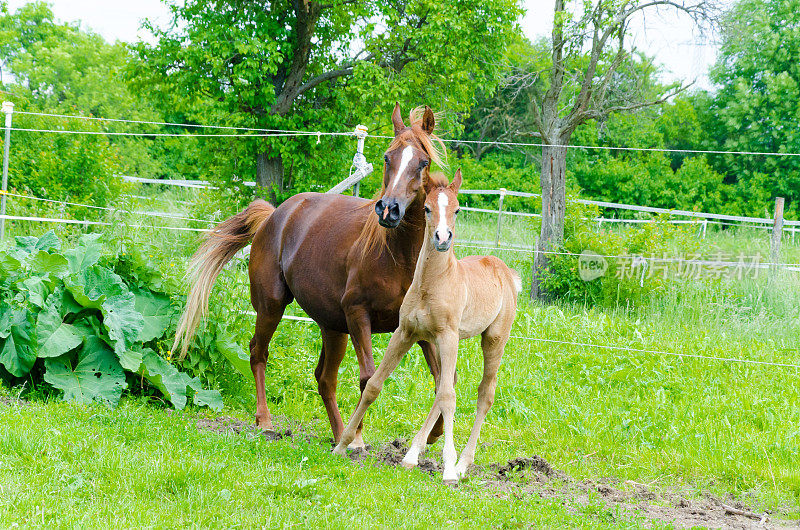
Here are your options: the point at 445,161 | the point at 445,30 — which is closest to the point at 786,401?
the point at 445,161

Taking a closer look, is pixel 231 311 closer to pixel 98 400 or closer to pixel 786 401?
pixel 98 400

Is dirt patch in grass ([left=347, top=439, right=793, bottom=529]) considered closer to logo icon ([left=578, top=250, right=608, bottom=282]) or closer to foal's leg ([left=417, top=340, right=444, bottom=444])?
foal's leg ([left=417, top=340, right=444, bottom=444])

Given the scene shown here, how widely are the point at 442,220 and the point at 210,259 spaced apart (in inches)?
126

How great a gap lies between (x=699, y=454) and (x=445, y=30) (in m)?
9.79

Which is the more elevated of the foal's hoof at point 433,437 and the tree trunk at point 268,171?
the tree trunk at point 268,171

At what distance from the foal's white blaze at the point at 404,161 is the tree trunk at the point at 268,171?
9.57 m

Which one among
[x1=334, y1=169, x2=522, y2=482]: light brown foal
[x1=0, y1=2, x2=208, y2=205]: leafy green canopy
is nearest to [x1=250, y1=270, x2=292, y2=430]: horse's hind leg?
[x1=334, y1=169, x2=522, y2=482]: light brown foal

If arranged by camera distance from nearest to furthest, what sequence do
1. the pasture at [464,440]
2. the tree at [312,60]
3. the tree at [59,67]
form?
the pasture at [464,440]
the tree at [312,60]
the tree at [59,67]

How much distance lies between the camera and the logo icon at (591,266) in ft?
36.3

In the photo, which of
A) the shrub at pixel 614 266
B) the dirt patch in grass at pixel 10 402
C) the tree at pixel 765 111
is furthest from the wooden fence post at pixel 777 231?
the tree at pixel 765 111

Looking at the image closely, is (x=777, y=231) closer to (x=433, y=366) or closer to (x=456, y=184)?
(x=433, y=366)

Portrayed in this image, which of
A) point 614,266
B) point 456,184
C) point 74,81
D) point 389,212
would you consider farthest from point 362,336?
point 74,81

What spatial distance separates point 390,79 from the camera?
43.4 ft

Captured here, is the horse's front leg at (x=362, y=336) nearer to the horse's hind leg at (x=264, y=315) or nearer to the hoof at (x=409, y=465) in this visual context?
the hoof at (x=409, y=465)
